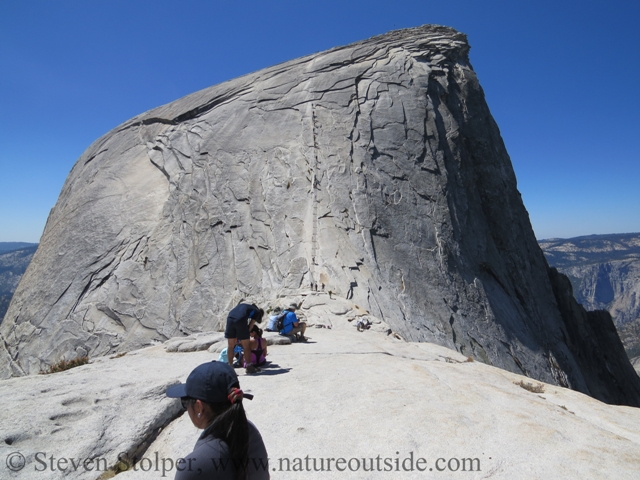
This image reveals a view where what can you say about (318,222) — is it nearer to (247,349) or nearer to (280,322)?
(280,322)

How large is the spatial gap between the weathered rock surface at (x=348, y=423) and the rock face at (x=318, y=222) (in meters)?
7.26

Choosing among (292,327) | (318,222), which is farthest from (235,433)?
(318,222)

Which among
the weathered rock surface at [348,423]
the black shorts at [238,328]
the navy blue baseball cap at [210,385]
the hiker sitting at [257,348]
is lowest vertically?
the weathered rock surface at [348,423]

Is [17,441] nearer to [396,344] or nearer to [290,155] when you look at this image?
[396,344]

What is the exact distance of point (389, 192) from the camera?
18438mm

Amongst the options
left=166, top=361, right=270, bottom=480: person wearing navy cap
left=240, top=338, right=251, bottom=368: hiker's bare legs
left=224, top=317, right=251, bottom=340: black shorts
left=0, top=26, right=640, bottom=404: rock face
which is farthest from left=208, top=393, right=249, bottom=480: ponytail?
left=0, top=26, right=640, bottom=404: rock face

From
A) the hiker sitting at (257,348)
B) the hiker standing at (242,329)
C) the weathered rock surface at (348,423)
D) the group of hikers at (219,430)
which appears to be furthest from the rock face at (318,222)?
the group of hikers at (219,430)

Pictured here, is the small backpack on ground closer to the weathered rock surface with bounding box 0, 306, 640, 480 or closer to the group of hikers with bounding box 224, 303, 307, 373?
the group of hikers with bounding box 224, 303, 307, 373

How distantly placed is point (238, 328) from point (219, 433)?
17.7ft

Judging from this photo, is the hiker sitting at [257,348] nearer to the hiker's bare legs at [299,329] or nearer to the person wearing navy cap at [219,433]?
the hiker's bare legs at [299,329]

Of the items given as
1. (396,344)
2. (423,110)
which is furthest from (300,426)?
(423,110)

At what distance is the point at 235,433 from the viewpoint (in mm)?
2531

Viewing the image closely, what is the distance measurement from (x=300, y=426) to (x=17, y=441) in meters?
2.99

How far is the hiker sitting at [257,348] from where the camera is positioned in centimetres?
804
